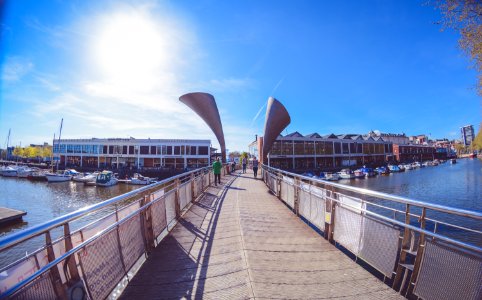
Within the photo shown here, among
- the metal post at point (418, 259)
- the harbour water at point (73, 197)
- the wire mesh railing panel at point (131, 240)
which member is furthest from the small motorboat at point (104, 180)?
the metal post at point (418, 259)

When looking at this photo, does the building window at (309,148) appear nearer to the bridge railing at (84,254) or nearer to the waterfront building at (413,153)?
the waterfront building at (413,153)

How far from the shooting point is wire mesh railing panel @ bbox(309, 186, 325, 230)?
4453 millimetres

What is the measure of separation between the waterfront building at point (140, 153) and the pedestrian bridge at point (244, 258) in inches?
2058

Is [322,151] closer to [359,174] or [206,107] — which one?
[359,174]

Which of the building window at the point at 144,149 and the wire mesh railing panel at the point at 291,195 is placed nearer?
the wire mesh railing panel at the point at 291,195

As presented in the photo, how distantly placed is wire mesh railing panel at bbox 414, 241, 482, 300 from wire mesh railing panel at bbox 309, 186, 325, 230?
2057 millimetres

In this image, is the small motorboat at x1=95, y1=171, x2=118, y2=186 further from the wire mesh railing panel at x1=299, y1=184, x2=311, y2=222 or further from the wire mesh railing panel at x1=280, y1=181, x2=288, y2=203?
the wire mesh railing panel at x1=299, y1=184, x2=311, y2=222

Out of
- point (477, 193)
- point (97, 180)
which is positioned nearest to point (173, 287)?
point (477, 193)

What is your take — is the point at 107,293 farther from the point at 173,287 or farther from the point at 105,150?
the point at 105,150

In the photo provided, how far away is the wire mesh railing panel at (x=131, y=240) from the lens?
9.50 feet

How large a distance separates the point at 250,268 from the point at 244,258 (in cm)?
31

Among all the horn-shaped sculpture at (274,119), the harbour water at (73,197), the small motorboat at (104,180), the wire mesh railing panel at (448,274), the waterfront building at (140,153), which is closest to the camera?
the wire mesh railing panel at (448,274)

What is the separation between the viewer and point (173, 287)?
2662 mm

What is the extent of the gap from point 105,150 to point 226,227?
67042 millimetres
